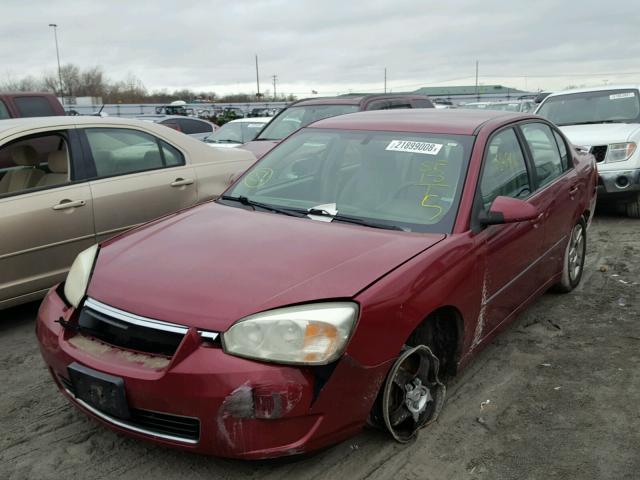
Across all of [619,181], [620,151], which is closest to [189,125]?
[620,151]

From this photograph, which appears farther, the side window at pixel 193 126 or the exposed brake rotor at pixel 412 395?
the side window at pixel 193 126

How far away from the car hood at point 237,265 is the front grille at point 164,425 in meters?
0.38

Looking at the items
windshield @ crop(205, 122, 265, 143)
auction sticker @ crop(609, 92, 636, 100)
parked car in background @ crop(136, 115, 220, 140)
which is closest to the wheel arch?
auction sticker @ crop(609, 92, 636, 100)

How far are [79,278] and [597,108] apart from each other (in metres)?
8.39

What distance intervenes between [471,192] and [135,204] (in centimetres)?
289

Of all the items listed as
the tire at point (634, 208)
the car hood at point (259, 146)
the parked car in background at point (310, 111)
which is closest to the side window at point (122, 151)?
the car hood at point (259, 146)

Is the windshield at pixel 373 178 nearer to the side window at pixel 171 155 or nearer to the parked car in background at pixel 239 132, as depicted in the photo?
the side window at pixel 171 155

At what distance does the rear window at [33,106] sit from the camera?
28.6ft

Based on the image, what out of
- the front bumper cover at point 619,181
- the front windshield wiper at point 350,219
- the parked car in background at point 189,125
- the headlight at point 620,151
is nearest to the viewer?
the front windshield wiper at point 350,219

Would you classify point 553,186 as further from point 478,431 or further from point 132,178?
point 132,178

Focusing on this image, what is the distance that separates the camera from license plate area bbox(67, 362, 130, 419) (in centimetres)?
244

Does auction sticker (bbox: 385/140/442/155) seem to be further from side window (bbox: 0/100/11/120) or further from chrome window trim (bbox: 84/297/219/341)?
side window (bbox: 0/100/11/120)

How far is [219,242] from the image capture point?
3021mm

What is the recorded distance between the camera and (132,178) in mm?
5027
